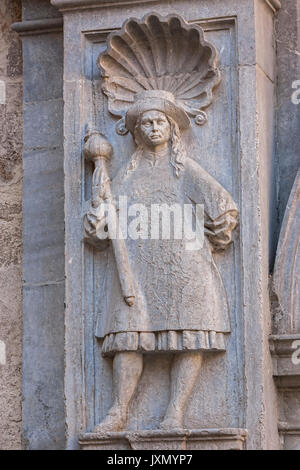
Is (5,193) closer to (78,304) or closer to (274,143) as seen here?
(78,304)

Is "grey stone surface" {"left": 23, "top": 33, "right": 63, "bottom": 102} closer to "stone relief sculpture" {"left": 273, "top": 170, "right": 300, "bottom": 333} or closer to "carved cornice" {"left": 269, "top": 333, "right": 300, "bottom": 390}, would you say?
"stone relief sculpture" {"left": 273, "top": 170, "right": 300, "bottom": 333}

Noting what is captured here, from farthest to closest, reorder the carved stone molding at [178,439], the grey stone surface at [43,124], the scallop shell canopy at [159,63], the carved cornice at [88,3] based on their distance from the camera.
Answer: the grey stone surface at [43,124] → the carved cornice at [88,3] → the scallop shell canopy at [159,63] → the carved stone molding at [178,439]

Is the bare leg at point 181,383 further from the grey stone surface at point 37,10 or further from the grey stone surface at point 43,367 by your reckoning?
the grey stone surface at point 37,10

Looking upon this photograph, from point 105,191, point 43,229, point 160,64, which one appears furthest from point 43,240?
point 160,64

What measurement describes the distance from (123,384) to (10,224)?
38.0 inches

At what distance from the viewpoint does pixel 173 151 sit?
19.0 ft

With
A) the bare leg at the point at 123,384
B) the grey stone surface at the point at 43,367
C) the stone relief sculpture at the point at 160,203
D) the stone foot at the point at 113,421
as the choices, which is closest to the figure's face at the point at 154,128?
the stone relief sculpture at the point at 160,203

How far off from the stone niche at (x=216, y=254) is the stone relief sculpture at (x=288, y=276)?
0.20 ft

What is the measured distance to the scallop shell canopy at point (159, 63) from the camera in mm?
5820

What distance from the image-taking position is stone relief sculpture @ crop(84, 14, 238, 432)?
5.59m

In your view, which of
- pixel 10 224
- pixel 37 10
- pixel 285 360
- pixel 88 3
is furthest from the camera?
pixel 37 10

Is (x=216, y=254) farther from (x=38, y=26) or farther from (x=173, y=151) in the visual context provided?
(x=38, y=26)

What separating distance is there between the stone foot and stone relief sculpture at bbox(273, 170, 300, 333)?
0.68 m
